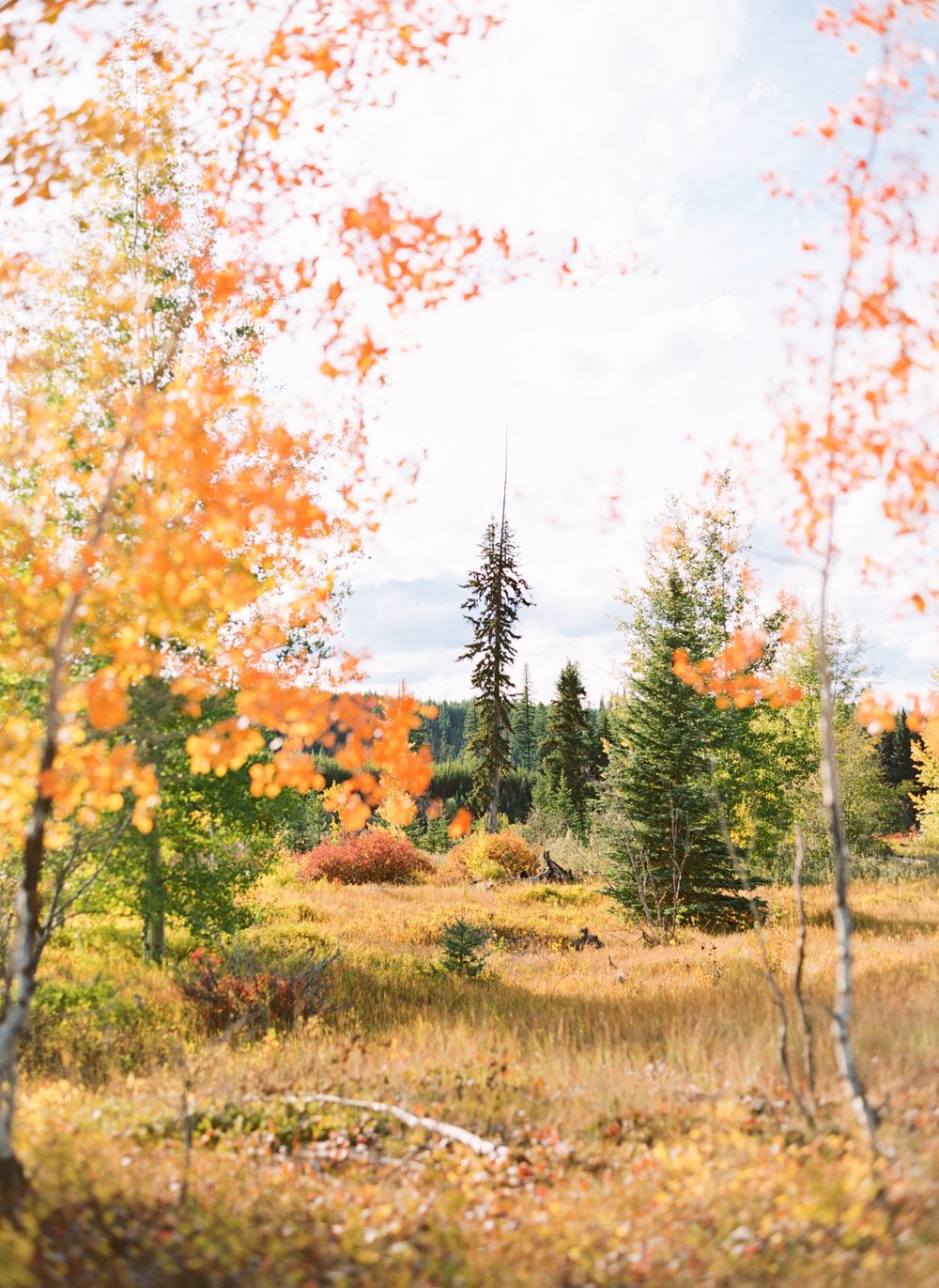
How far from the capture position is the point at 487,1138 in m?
5.45

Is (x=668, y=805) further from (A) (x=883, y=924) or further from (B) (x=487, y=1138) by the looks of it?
(B) (x=487, y=1138)

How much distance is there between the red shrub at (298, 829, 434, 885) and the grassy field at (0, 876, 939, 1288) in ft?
47.7

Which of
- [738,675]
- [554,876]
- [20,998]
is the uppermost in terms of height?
[738,675]

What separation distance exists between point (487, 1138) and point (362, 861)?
1979 cm

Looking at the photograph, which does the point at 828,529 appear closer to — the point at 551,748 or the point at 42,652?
the point at 42,652

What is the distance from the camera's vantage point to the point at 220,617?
22.9 ft

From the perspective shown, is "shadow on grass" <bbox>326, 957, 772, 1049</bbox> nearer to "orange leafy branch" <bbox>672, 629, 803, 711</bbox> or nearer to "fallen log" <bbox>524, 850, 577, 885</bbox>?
"orange leafy branch" <bbox>672, 629, 803, 711</bbox>

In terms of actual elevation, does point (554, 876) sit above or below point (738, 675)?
below

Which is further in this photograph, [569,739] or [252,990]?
[569,739]

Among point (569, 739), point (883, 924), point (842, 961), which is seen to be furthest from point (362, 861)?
point (569, 739)

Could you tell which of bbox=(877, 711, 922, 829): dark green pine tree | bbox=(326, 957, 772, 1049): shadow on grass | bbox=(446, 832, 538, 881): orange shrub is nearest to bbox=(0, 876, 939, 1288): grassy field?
bbox=(326, 957, 772, 1049): shadow on grass

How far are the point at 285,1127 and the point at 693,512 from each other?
2315 cm

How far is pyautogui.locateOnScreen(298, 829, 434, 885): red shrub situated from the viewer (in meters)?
24.5

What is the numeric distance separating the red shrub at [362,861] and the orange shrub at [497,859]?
1580mm
